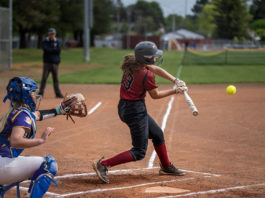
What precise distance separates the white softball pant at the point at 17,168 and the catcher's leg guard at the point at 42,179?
5 cm

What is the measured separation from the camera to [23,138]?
413 cm

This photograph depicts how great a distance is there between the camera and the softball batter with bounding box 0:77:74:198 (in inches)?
166

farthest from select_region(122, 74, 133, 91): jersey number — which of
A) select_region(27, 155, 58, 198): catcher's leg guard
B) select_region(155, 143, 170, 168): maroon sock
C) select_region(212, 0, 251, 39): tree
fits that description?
select_region(212, 0, 251, 39): tree

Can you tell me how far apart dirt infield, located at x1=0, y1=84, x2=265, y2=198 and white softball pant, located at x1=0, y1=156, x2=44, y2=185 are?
106 cm

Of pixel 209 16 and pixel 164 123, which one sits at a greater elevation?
pixel 209 16

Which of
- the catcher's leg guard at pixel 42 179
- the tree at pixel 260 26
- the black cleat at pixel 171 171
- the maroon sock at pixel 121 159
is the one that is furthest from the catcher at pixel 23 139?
the tree at pixel 260 26

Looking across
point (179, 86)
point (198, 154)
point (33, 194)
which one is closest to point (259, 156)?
point (198, 154)

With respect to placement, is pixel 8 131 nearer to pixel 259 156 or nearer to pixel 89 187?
pixel 89 187

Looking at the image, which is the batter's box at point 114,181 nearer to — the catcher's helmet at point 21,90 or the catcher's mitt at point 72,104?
the catcher's mitt at point 72,104

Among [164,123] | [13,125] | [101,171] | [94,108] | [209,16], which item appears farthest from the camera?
[209,16]

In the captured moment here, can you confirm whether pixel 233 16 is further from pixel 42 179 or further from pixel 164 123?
pixel 42 179

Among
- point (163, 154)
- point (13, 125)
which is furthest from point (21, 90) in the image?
Answer: point (163, 154)

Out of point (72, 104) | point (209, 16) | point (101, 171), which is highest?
point (209, 16)

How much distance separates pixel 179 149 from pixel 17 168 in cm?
444
